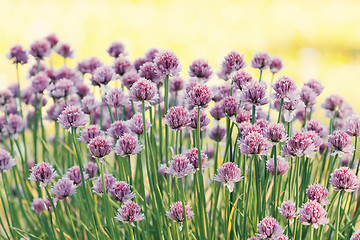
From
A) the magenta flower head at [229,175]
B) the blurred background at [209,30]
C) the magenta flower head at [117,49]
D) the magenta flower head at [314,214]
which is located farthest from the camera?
the blurred background at [209,30]

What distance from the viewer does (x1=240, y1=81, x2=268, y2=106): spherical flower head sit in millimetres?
1474

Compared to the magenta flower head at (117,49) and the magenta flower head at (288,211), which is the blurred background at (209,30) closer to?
the magenta flower head at (117,49)

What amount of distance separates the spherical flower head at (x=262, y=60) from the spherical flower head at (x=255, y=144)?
572 mm

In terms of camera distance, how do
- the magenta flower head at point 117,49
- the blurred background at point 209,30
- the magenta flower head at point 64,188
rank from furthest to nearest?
the blurred background at point 209,30
the magenta flower head at point 117,49
the magenta flower head at point 64,188

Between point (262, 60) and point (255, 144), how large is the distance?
607 mm

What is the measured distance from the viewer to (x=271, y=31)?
23.1ft

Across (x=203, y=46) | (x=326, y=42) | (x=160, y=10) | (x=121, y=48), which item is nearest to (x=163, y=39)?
(x=203, y=46)

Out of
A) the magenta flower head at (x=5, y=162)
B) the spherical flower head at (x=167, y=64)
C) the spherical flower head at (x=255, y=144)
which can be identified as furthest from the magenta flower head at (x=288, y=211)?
the magenta flower head at (x=5, y=162)

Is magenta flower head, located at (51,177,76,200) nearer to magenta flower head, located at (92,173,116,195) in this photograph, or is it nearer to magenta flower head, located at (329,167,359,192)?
magenta flower head, located at (92,173,116,195)

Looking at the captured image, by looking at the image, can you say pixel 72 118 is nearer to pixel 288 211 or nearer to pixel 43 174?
pixel 43 174

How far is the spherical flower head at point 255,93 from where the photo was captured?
1.47 meters

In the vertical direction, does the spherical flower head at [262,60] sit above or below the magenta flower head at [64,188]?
above

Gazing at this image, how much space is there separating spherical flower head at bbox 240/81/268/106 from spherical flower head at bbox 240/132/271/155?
0.56 ft

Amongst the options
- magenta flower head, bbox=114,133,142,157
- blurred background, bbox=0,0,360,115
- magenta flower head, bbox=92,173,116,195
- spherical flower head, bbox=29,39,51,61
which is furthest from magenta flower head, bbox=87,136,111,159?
blurred background, bbox=0,0,360,115
